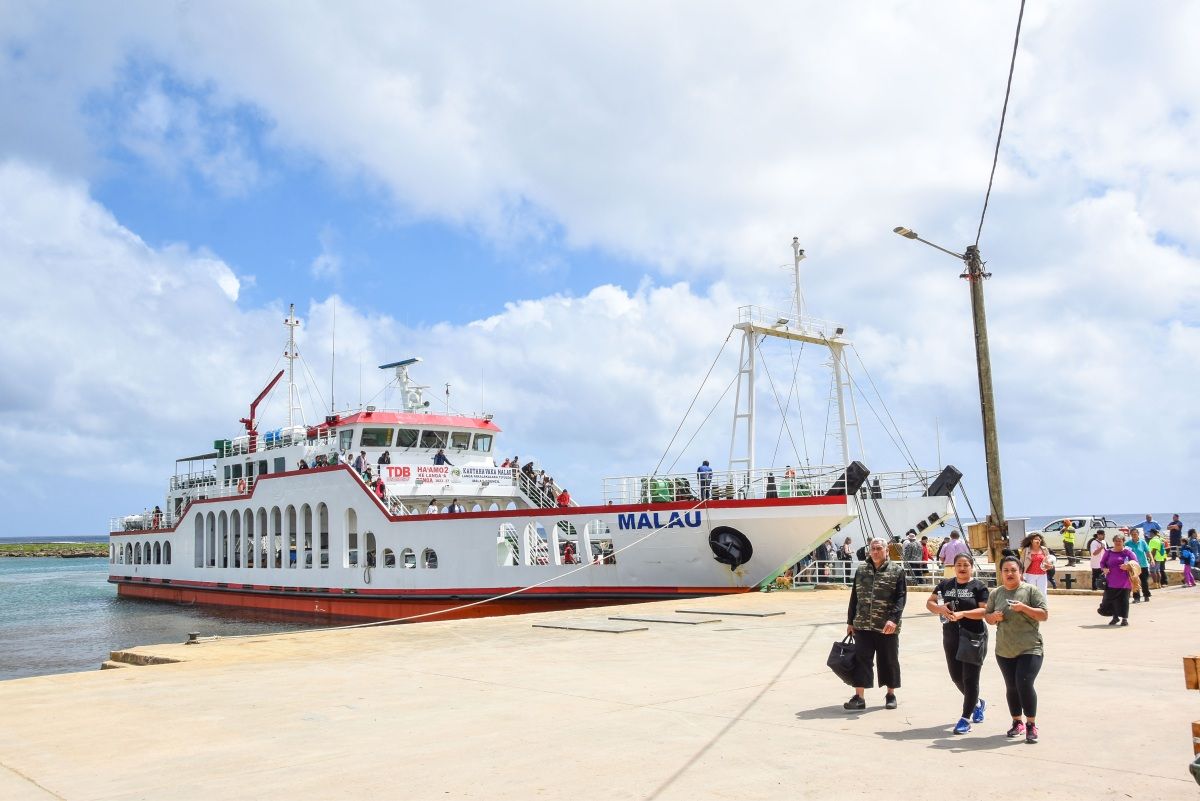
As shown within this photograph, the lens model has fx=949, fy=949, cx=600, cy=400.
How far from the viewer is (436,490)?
2762cm

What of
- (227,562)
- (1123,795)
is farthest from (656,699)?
(227,562)

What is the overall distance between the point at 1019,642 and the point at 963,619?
0.54 meters

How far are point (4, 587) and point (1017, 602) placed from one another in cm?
6939

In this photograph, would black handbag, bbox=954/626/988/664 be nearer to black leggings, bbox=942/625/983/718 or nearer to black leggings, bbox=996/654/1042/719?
black leggings, bbox=942/625/983/718

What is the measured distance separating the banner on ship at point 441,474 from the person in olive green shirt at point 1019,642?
22.0 m

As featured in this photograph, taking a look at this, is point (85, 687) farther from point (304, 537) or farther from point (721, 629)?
point (304, 537)

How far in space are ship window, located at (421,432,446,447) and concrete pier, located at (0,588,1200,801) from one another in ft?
54.0

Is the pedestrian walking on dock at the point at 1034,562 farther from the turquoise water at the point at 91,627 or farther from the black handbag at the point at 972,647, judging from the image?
the turquoise water at the point at 91,627

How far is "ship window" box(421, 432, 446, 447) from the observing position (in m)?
29.5

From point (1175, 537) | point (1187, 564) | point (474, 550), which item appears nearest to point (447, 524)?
point (474, 550)

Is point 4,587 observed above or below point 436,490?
below

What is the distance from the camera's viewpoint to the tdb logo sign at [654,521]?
66.0ft

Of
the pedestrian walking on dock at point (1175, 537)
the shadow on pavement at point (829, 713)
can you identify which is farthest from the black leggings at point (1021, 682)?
the pedestrian walking on dock at point (1175, 537)

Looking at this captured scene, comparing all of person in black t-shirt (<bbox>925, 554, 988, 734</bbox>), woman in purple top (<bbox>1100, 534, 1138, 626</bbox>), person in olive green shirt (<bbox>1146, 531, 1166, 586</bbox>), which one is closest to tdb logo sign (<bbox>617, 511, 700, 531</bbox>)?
woman in purple top (<bbox>1100, 534, 1138, 626</bbox>)
